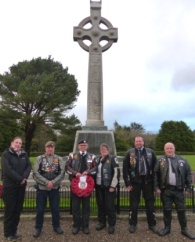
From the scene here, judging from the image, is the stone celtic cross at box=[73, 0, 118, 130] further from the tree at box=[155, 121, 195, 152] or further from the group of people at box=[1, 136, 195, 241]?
the tree at box=[155, 121, 195, 152]

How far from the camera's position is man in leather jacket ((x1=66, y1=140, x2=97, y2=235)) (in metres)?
5.47

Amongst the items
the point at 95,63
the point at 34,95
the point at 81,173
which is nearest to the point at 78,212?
the point at 81,173

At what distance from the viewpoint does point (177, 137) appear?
50.0 meters

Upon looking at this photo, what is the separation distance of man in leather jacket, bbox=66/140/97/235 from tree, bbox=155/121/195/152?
44869 mm

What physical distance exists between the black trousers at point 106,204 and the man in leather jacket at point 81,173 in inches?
14.1

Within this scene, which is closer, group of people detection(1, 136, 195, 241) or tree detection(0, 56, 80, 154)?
group of people detection(1, 136, 195, 241)

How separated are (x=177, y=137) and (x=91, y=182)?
47.2m

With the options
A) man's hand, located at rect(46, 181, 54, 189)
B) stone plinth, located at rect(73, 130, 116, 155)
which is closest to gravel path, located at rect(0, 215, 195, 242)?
man's hand, located at rect(46, 181, 54, 189)

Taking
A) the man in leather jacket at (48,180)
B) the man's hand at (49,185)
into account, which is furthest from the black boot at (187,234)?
the man's hand at (49,185)

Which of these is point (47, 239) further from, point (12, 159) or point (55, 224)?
point (12, 159)

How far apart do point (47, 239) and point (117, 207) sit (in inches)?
87.8

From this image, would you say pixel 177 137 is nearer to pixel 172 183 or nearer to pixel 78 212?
pixel 172 183

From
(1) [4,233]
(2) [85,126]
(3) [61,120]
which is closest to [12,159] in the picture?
(1) [4,233]

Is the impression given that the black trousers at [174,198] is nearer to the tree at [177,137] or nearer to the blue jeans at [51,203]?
the blue jeans at [51,203]
